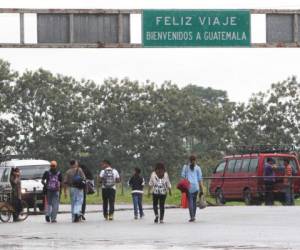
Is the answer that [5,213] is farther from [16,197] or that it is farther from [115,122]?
[115,122]

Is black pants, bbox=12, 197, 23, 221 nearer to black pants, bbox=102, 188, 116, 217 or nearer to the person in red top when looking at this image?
black pants, bbox=102, 188, 116, 217

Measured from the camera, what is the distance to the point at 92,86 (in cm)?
8319

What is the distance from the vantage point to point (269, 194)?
36156mm

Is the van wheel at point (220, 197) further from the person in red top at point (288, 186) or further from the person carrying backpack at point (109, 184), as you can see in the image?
the person carrying backpack at point (109, 184)

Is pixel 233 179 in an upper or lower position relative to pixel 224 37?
lower

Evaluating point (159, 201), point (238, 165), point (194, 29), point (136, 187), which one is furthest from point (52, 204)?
point (238, 165)

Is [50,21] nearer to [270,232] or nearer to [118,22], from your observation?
[118,22]

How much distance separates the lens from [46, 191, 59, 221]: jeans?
2727 cm

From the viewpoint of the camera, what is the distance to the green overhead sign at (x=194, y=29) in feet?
90.3

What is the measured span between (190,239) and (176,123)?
211 ft

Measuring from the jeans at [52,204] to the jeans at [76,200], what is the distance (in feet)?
1.59

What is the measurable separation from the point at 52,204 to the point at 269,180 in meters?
10.4

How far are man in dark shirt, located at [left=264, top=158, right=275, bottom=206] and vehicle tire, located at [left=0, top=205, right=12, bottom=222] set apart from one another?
35.4 feet

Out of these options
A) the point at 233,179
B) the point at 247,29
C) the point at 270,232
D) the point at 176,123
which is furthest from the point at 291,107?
the point at 270,232
